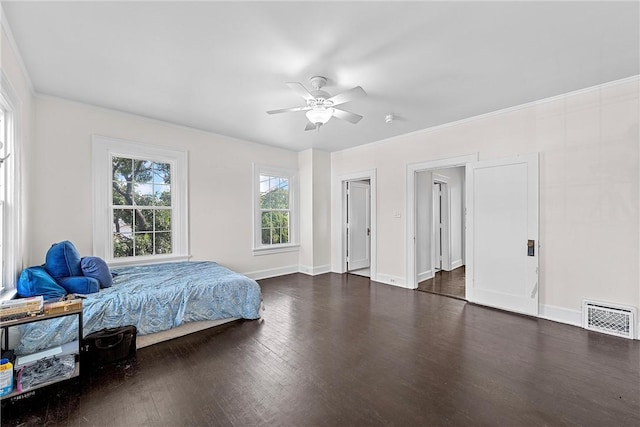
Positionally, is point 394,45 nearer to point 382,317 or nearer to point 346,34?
point 346,34

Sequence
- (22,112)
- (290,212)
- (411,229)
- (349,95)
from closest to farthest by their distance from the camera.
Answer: (349,95), (22,112), (411,229), (290,212)

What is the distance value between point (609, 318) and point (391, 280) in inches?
107

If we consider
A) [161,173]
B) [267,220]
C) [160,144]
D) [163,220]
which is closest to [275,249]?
[267,220]

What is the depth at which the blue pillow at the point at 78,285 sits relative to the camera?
2758 millimetres

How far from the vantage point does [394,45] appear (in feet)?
7.54

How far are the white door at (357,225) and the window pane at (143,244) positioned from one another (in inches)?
144

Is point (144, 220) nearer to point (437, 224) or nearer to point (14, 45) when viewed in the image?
point (14, 45)

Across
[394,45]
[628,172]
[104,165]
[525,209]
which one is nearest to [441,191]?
[525,209]

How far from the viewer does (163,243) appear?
14.1 feet

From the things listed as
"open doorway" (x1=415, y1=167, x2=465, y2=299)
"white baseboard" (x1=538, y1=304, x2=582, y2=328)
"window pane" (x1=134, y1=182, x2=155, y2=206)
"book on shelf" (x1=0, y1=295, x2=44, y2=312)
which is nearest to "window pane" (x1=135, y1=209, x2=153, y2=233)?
"window pane" (x1=134, y1=182, x2=155, y2=206)

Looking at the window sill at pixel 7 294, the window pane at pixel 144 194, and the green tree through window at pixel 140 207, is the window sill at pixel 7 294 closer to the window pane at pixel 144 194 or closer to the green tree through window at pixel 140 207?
the green tree through window at pixel 140 207

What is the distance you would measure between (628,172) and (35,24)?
5.45m

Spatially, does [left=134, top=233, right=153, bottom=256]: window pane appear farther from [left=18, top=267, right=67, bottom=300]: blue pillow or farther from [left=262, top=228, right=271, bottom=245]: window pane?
[left=262, top=228, right=271, bottom=245]: window pane

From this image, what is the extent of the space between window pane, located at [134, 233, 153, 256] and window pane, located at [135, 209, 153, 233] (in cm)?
9
